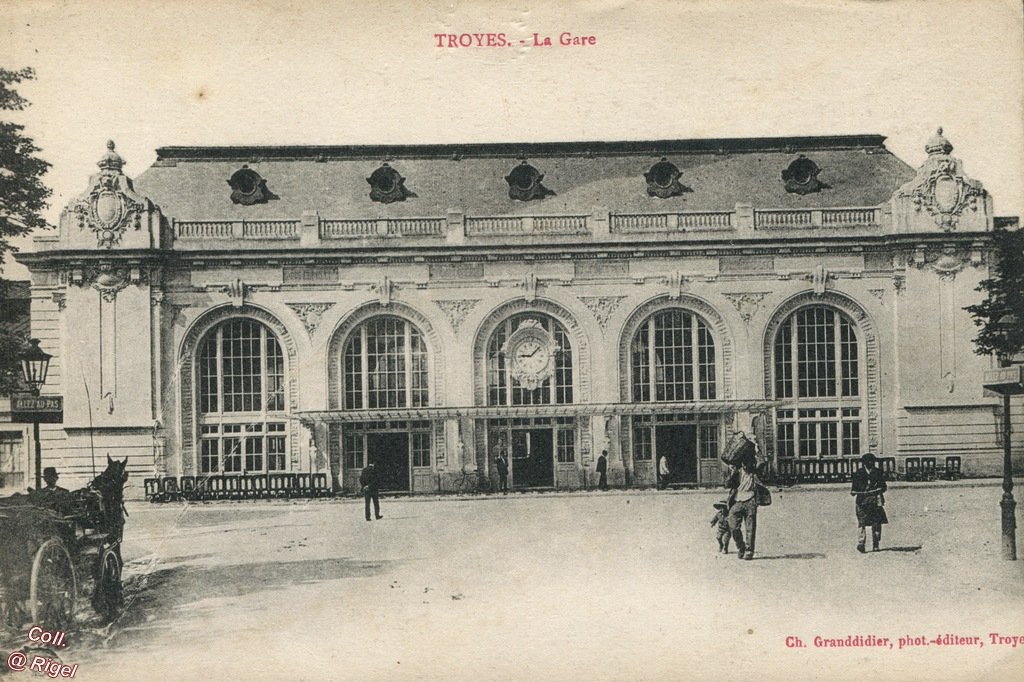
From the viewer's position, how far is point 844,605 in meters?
10.1

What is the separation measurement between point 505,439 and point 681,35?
7.57 metres

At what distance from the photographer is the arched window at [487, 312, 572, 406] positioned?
1526 cm

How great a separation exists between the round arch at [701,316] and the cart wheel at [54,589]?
9100 millimetres

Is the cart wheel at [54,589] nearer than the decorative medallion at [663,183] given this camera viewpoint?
Yes

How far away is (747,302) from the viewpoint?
49.9 feet

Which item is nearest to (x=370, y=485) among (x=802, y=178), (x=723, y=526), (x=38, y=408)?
(x=38, y=408)

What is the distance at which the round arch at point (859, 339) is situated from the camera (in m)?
14.3

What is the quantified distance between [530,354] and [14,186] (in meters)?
8.33

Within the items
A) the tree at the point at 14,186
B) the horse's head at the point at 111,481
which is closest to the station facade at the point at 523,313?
the tree at the point at 14,186

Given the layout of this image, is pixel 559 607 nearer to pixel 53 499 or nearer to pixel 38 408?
pixel 53 499

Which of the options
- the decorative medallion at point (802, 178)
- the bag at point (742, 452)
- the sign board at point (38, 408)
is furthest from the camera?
the decorative medallion at point (802, 178)

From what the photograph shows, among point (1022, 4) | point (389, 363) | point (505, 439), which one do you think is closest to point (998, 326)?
point (1022, 4)

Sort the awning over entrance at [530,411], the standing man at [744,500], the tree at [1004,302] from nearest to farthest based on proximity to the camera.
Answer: the standing man at [744,500], the tree at [1004,302], the awning over entrance at [530,411]

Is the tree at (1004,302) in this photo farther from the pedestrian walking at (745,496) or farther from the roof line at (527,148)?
the pedestrian walking at (745,496)
